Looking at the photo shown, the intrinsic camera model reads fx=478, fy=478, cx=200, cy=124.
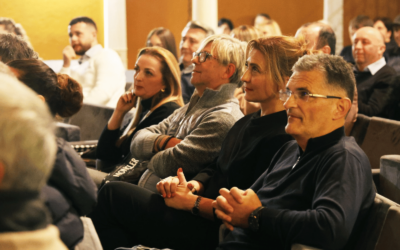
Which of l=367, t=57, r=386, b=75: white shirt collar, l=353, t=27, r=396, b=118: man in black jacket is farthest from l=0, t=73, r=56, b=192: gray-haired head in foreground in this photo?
l=367, t=57, r=386, b=75: white shirt collar

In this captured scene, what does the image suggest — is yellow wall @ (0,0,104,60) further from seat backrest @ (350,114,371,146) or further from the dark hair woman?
the dark hair woman

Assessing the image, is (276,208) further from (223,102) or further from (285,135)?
(223,102)

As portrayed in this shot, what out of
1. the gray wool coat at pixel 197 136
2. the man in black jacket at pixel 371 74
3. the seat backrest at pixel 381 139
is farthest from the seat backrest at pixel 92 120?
the man in black jacket at pixel 371 74

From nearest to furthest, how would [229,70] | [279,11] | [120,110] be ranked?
[229,70], [120,110], [279,11]

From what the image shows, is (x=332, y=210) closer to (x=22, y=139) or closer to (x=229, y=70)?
(x=22, y=139)

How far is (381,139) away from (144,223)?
56.2 inches

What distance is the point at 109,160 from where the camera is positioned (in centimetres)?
288

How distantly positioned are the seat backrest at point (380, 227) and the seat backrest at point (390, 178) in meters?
0.56

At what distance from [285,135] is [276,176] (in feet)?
0.67

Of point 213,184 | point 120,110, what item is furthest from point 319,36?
point 213,184

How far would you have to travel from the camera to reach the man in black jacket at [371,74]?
3.87 meters

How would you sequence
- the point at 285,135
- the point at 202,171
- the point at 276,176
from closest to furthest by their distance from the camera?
1. the point at 276,176
2. the point at 285,135
3. the point at 202,171

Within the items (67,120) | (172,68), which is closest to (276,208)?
(172,68)

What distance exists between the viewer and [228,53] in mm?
2406
